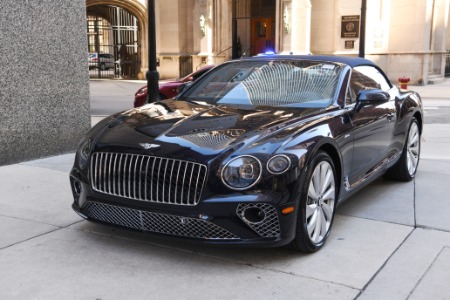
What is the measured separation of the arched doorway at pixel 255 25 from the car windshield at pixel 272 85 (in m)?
27.2

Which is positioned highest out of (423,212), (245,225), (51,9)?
(51,9)

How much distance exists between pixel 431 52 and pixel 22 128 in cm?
→ 2330

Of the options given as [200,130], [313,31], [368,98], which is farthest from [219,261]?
[313,31]

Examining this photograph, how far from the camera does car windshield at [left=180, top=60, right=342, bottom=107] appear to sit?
16.0ft

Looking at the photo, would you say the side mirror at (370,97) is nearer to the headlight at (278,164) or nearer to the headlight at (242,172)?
the headlight at (278,164)

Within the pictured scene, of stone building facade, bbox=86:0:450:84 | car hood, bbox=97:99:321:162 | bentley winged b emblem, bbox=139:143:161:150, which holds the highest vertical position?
stone building facade, bbox=86:0:450:84

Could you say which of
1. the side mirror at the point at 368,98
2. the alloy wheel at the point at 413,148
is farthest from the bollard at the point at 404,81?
the side mirror at the point at 368,98

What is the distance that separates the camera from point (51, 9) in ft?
24.5

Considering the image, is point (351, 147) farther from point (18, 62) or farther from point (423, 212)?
point (18, 62)

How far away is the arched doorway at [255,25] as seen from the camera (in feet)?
108

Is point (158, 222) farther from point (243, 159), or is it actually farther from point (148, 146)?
point (243, 159)

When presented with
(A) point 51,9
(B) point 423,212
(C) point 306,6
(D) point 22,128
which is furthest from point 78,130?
(C) point 306,6

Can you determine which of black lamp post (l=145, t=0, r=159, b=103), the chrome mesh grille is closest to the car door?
the chrome mesh grille

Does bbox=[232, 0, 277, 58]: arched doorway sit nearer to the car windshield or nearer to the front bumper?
the car windshield
